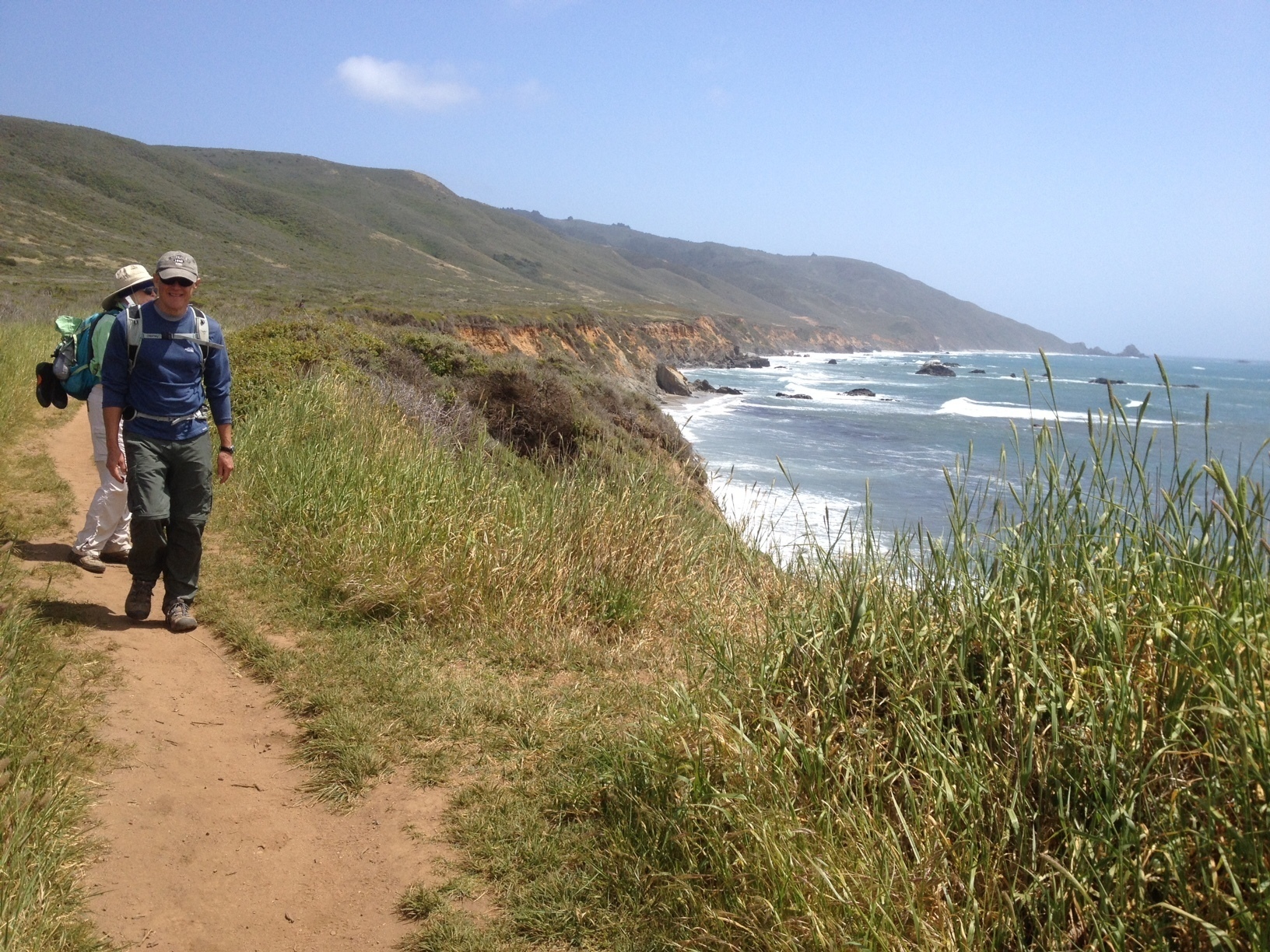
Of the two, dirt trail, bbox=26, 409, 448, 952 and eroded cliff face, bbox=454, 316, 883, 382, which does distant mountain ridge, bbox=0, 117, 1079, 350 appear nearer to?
eroded cliff face, bbox=454, 316, 883, 382

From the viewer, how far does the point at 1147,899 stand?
2.23 metres

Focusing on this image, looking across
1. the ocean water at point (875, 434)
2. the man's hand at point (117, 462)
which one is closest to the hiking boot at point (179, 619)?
the man's hand at point (117, 462)

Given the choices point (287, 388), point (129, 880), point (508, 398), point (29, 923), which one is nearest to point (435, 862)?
point (129, 880)

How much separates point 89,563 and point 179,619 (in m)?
1.17

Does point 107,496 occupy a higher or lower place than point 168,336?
lower

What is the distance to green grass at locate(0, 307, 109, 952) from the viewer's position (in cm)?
250

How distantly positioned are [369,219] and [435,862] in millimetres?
92830

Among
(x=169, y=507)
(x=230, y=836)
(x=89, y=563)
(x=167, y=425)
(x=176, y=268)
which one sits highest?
(x=176, y=268)

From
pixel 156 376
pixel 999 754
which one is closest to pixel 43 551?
pixel 156 376

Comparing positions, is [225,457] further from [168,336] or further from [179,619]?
[179,619]

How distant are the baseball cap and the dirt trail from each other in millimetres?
1872

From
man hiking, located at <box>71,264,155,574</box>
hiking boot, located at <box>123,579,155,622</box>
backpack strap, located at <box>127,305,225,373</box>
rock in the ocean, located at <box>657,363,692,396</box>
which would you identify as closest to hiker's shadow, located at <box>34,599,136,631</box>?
hiking boot, located at <box>123,579,155,622</box>

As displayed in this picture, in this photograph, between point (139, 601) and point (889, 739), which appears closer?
point (889, 739)

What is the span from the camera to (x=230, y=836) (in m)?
3.25
